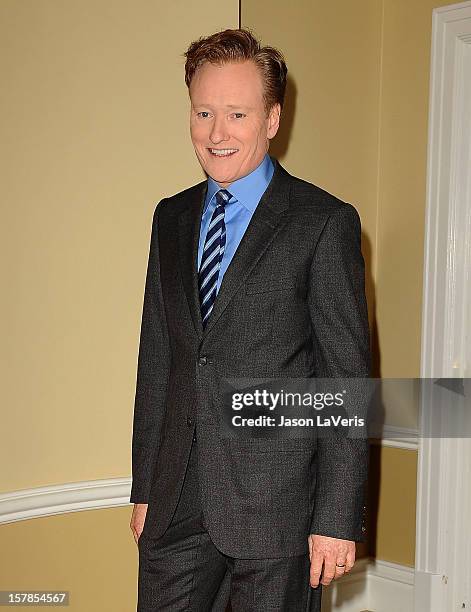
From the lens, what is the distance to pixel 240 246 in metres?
2.02

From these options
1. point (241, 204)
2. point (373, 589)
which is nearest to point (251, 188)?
point (241, 204)

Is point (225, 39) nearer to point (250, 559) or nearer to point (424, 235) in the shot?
point (250, 559)

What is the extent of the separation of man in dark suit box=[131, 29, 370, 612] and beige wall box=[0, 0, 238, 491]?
23.7 inches

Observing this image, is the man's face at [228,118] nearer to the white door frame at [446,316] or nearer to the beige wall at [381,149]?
the beige wall at [381,149]

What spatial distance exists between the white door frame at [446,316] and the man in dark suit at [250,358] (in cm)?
131

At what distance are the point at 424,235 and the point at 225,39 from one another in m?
1.55

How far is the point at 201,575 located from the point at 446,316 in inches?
62.3

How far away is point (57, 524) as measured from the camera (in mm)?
2670

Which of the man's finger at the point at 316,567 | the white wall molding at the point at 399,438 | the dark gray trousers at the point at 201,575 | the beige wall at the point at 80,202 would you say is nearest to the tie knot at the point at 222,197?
the dark gray trousers at the point at 201,575

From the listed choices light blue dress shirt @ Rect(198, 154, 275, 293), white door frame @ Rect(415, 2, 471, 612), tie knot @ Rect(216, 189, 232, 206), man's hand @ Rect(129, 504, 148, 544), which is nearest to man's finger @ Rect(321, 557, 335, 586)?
man's hand @ Rect(129, 504, 148, 544)

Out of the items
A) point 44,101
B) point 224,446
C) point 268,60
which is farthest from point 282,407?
point 44,101

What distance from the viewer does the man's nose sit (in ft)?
6.62

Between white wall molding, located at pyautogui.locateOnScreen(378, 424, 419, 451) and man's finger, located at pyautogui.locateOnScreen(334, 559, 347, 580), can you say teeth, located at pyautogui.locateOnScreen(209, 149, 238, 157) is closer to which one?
man's finger, located at pyautogui.locateOnScreen(334, 559, 347, 580)

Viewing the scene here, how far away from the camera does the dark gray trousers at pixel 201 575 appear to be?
1969 mm
